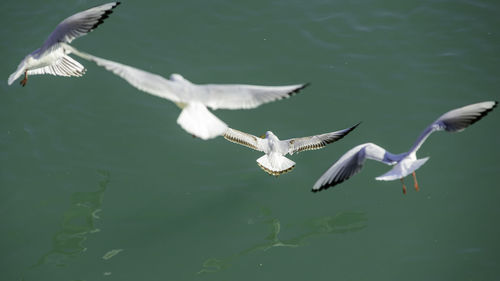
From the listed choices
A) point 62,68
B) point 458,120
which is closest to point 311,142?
point 458,120

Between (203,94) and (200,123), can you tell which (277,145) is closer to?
(203,94)

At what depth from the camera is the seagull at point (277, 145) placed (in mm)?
8305

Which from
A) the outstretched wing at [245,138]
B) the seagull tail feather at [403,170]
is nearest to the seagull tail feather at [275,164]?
the outstretched wing at [245,138]

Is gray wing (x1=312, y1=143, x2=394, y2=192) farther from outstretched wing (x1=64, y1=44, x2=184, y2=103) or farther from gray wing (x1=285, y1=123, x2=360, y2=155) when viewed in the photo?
outstretched wing (x1=64, y1=44, x2=184, y2=103)

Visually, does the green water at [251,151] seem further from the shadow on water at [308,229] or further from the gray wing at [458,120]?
the gray wing at [458,120]

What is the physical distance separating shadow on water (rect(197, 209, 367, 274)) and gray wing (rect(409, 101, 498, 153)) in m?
1.58

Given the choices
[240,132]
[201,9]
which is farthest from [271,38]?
[240,132]

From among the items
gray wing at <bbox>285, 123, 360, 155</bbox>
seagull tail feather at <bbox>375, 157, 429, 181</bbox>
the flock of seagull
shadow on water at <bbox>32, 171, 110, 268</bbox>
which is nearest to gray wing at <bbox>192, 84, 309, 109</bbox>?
the flock of seagull

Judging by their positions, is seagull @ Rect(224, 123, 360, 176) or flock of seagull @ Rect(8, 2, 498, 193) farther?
seagull @ Rect(224, 123, 360, 176)

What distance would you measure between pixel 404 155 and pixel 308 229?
70.1 inches

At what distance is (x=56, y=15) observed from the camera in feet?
34.2

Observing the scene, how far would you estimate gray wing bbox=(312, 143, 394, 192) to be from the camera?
7289mm

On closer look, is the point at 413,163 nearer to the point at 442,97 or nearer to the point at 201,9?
the point at 442,97

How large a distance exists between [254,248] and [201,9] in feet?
15.4
